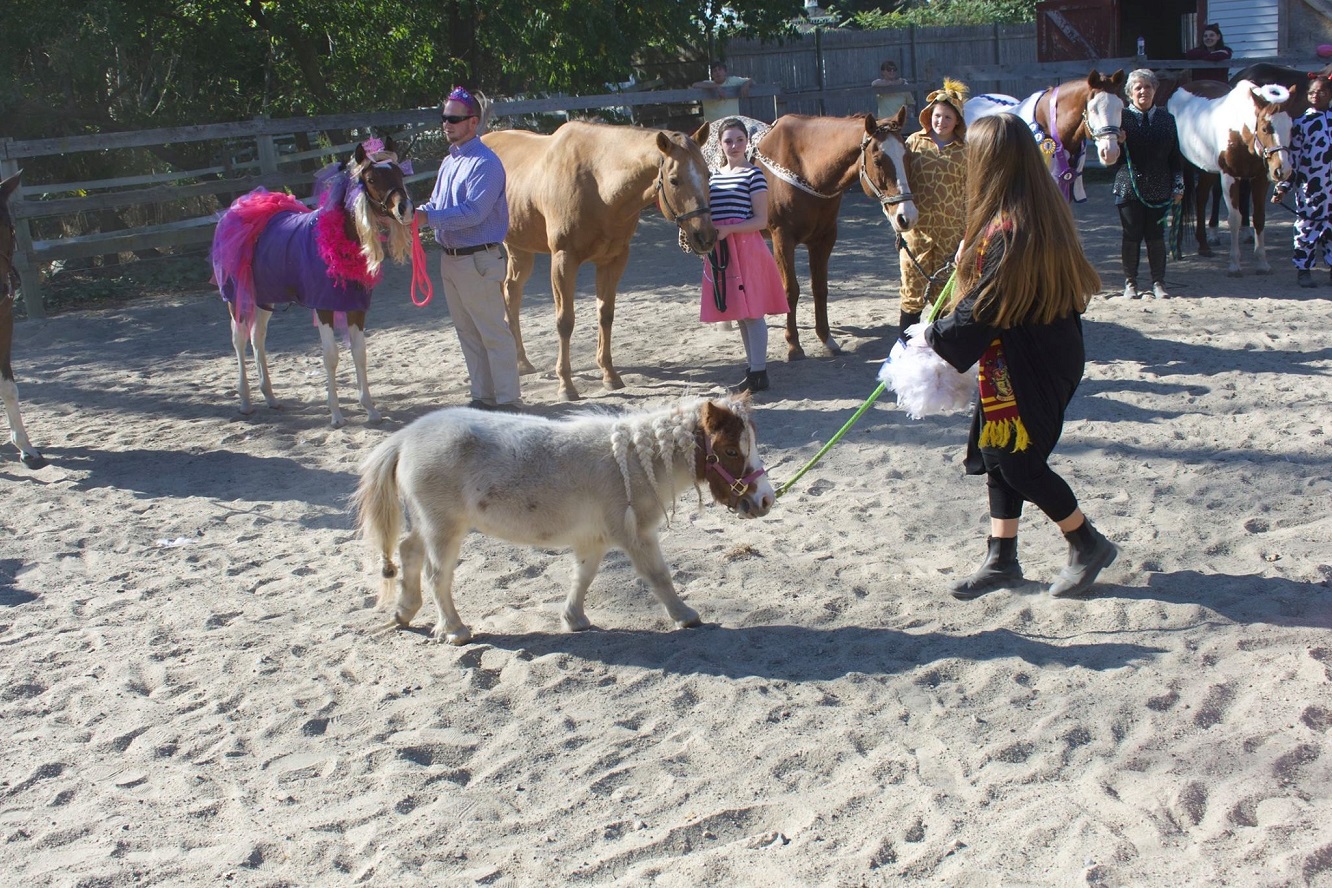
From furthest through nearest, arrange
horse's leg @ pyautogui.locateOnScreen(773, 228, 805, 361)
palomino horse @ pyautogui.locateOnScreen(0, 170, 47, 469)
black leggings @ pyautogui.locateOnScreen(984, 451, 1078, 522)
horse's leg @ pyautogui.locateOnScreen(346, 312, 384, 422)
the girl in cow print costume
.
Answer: the girl in cow print costume → horse's leg @ pyautogui.locateOnScreen(773, 228, 805, 361) → horse's leg @ pyautogui.locateOnScreen(346, 312, 384, 422) → palomino horse @ pyautogui.locateOnScreen(0, 170, 47, 469) → black leggings @ pyautogui.locateOnScreen(984, 451, 1078, 522)

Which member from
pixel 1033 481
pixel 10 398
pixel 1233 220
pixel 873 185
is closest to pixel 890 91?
pixel 1233 220

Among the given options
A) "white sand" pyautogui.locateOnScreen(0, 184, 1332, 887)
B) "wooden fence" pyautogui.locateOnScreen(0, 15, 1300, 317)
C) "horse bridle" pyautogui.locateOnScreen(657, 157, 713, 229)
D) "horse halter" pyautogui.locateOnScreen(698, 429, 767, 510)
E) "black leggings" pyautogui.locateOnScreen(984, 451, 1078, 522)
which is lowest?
"white sand" pyautogui.locateOnScreen(0, 184, 1332, 887)

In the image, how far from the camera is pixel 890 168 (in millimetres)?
7984

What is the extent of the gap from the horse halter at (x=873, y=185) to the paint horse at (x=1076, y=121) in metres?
A: 1.75

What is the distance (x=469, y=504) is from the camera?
4.57 m

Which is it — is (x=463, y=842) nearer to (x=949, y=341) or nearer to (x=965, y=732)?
(x=965, y=732)

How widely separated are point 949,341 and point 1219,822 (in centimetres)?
200

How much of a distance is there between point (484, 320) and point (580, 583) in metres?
3.26

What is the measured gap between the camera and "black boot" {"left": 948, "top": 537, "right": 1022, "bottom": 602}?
16.2 feet

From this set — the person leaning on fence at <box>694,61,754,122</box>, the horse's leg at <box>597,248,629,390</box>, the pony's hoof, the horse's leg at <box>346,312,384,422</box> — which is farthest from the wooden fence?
the pony's hoof

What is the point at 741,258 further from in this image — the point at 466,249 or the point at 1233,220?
the point at 1233,220

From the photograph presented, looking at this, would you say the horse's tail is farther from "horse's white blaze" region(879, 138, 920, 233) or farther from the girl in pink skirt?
"horse's white blaze" region(879, 138, 920, 233)

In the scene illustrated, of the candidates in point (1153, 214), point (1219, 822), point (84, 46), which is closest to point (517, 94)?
point (84, 46)

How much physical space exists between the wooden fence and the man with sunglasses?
24.7 ft
